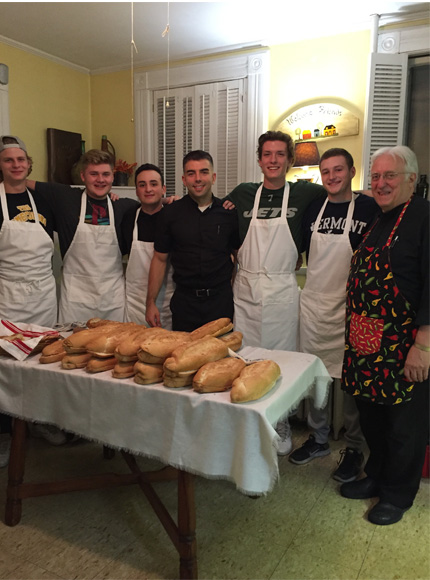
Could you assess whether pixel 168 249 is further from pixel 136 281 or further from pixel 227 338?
pixel 227 338

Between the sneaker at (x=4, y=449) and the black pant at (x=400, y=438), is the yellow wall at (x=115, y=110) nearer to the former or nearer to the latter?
the sneaker at (x=4, y=449)

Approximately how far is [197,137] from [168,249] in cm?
251

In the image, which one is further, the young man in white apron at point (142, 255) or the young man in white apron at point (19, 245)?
the young man in white apron at point (142, 255)

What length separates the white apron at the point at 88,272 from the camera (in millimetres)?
2656

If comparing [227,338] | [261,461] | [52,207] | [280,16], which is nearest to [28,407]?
[227,338]

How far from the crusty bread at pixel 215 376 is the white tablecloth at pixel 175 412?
3cm

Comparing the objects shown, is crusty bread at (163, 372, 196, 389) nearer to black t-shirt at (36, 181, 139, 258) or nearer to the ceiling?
black t-shirt at (36, 181, 139, 258)

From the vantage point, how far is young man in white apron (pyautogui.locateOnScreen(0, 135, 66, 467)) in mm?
2465

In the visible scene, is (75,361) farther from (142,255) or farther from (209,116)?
(209,116)

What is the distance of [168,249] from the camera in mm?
2568

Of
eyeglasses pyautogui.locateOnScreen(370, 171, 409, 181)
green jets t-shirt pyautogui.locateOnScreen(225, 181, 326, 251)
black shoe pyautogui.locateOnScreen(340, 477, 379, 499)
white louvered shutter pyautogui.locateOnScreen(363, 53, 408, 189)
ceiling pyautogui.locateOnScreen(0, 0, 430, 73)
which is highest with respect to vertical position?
ceiling pyautogui.locateOnScreen(0, 0, 430, 73)

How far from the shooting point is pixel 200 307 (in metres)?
2.47

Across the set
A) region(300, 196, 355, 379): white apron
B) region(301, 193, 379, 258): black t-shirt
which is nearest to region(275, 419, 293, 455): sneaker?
region(300, 196, 355, 379): white apron

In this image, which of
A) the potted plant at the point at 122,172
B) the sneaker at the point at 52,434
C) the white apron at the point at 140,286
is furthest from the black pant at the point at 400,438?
the potted plant at the point at 122,172
